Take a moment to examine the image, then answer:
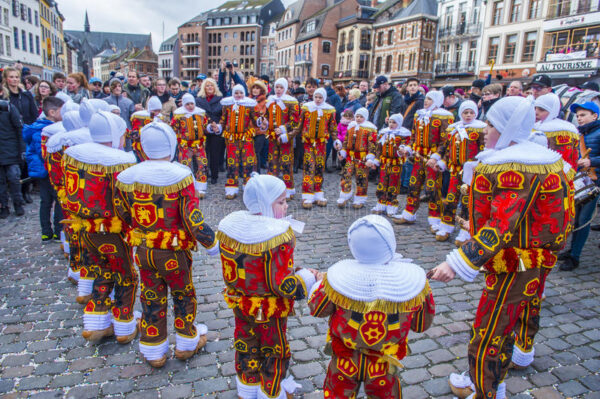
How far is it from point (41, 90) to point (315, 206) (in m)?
5.95

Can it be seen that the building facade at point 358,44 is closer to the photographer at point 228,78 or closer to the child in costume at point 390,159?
the photographer at point 228,78

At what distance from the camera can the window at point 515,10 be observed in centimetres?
2851

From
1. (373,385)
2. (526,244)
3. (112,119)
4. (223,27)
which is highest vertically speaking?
(223,27)

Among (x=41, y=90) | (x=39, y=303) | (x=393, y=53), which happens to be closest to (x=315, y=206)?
(x=39, y=303)

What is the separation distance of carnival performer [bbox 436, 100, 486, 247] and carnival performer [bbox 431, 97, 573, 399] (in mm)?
3115

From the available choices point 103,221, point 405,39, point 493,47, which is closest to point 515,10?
point 493,47

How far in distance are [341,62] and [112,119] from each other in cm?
5112

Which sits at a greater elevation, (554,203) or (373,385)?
(554,203)

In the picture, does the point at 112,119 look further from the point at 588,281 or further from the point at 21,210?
the point at 588,281

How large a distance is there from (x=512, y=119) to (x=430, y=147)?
14.0 ft

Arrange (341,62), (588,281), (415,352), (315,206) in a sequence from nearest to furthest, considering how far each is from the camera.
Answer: (415,352)
(588,281)
(315,206)
(341,62)

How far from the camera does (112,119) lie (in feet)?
11.7

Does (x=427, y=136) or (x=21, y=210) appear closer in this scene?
(x=427, y=136)

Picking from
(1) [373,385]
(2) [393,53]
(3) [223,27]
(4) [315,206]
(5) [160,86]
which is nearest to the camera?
(1) [373,385]
